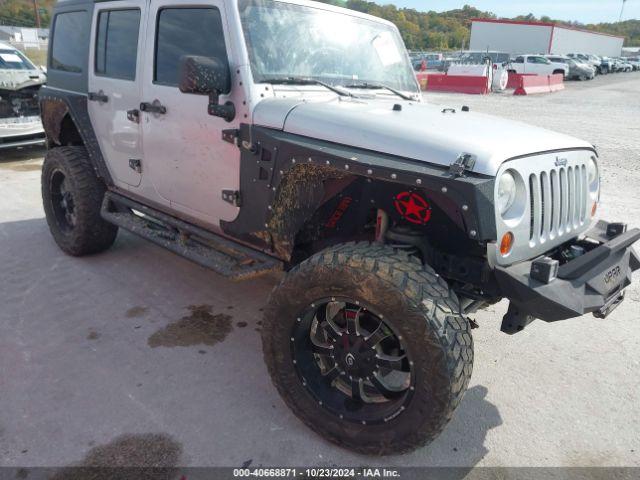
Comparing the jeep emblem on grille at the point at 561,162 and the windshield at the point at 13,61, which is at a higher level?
the windshield at the point at 13,61

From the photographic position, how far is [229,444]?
2586 millimetres

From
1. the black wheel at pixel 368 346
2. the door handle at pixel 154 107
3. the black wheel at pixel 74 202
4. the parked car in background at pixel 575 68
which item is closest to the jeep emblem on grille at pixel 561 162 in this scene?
the black wheel at pixel 368 346

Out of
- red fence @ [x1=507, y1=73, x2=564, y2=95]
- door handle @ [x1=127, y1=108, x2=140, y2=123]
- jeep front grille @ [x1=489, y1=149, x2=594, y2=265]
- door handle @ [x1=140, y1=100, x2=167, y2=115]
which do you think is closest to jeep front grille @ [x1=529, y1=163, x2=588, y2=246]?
jeep front grille @ [x1=489, y1=149, x2=594, y2=265]

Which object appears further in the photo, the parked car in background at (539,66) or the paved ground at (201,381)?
the parked car in background at (539,66)

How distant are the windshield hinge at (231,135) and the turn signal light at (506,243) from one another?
1.49 metres

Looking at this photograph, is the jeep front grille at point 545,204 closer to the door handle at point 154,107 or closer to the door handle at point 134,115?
the door handle at point 154,107

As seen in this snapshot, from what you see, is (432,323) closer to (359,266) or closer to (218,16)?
(359,266)

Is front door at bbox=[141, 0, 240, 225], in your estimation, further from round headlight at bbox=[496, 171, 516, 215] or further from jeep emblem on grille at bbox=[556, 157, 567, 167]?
jeep emblem on grille at bbox=[556, 157, 567, 167]

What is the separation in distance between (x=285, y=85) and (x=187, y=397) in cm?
181

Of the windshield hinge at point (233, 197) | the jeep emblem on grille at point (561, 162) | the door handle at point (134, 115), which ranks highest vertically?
the door handle at point (134, 115)

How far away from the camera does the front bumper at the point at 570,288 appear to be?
7.30ft

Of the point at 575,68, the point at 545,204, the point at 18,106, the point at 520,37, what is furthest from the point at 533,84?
the point at 520,37

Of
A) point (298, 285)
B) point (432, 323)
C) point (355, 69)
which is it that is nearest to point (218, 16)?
point (355, 69)

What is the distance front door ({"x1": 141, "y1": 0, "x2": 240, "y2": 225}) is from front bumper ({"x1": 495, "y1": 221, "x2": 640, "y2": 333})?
1.60m
